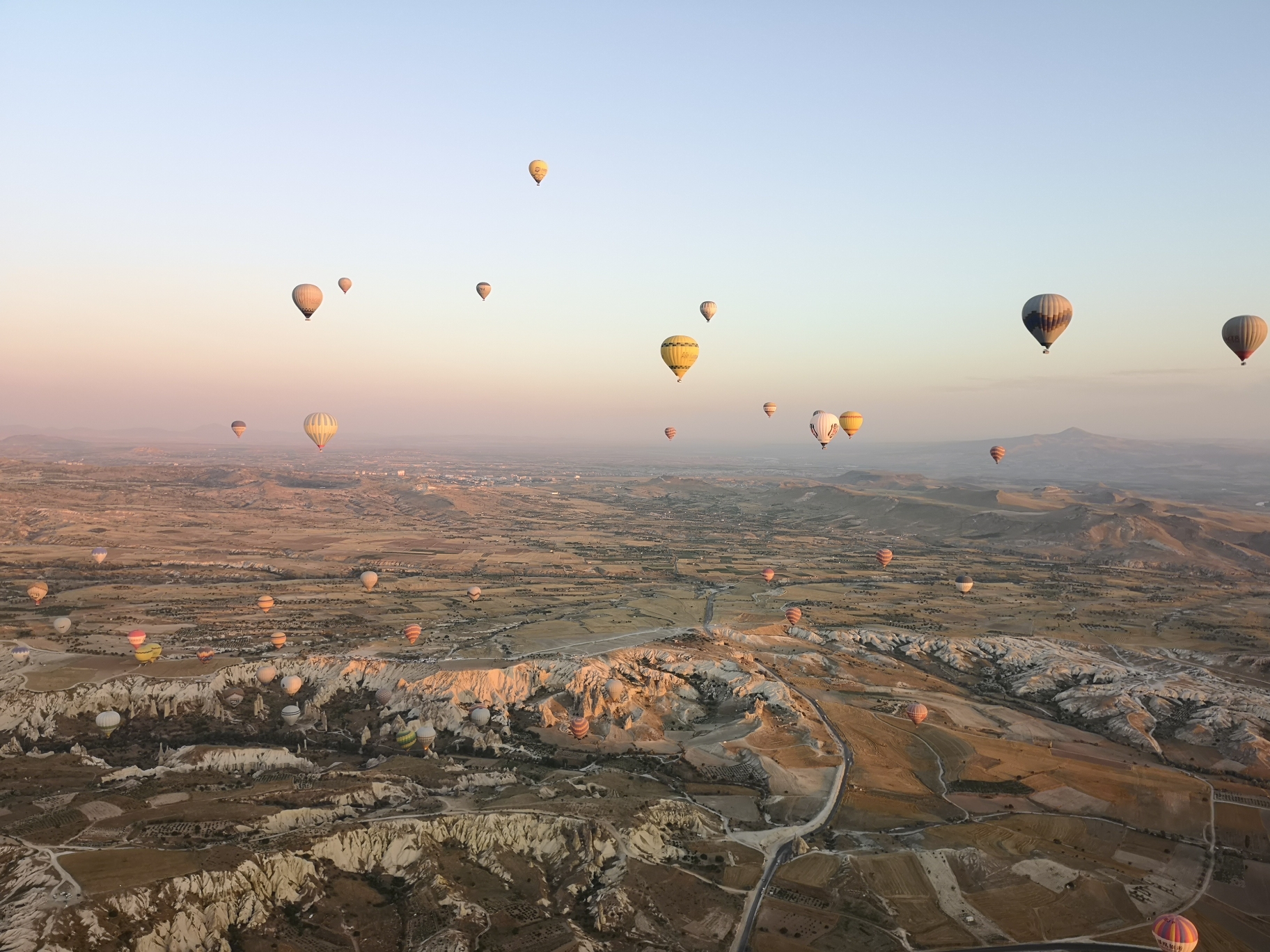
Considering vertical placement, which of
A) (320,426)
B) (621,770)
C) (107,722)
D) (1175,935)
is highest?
(320,426)

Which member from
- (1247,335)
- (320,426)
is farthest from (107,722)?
(1247,335)

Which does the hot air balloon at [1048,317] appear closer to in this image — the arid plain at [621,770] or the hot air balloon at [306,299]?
the arid plain at [621,770]

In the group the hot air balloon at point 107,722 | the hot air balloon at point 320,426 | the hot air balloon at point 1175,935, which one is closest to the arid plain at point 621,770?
the hot air balloon at point 107,722

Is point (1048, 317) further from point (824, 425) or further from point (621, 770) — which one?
point (621, 770)

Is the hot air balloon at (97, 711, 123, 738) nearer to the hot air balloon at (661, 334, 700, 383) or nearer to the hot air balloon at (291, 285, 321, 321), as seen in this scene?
the hot air balloon at (291, 285, 321, 321)

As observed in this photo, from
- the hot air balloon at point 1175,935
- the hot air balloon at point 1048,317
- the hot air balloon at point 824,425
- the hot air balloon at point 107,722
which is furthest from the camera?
the hot air balloon at point 824,425

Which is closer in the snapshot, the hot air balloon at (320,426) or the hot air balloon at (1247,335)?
the hot air balloon at (1247,335)

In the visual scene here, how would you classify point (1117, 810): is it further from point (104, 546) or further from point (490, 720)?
point (104, 546)

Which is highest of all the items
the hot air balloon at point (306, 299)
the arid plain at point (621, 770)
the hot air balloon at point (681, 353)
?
the hot air balloon at point (306, 299)
